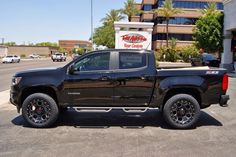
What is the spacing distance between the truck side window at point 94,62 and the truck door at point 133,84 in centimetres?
33

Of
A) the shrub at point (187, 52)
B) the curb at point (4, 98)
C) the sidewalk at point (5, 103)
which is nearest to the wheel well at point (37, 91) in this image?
the sidewalk at point (5, 103)

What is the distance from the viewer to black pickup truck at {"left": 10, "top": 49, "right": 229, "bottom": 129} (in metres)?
7.70

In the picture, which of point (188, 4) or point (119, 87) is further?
point (188, 4)

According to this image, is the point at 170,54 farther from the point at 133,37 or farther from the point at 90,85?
the point at 90,85

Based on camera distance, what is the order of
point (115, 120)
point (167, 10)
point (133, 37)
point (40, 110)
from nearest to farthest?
point (40, 110), point (115, 120), point (133, 37), point (167, 10)

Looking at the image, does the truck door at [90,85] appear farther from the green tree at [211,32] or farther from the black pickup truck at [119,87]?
the green tree at [211,32]

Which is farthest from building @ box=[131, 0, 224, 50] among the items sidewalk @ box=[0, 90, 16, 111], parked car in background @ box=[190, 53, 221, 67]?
sidewalk @ box=[0, 90, 16, 111]

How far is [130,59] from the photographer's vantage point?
7.89m

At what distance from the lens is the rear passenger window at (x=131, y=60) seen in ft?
25.7

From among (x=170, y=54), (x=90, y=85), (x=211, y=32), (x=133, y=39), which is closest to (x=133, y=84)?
(x=90, y=85)

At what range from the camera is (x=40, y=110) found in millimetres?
7863

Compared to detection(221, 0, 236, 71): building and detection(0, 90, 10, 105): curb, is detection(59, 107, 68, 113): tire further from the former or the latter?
detection(221, 0, 236, 71): building

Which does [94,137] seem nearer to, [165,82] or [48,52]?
[165,82]

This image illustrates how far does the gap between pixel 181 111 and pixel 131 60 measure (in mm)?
1694
